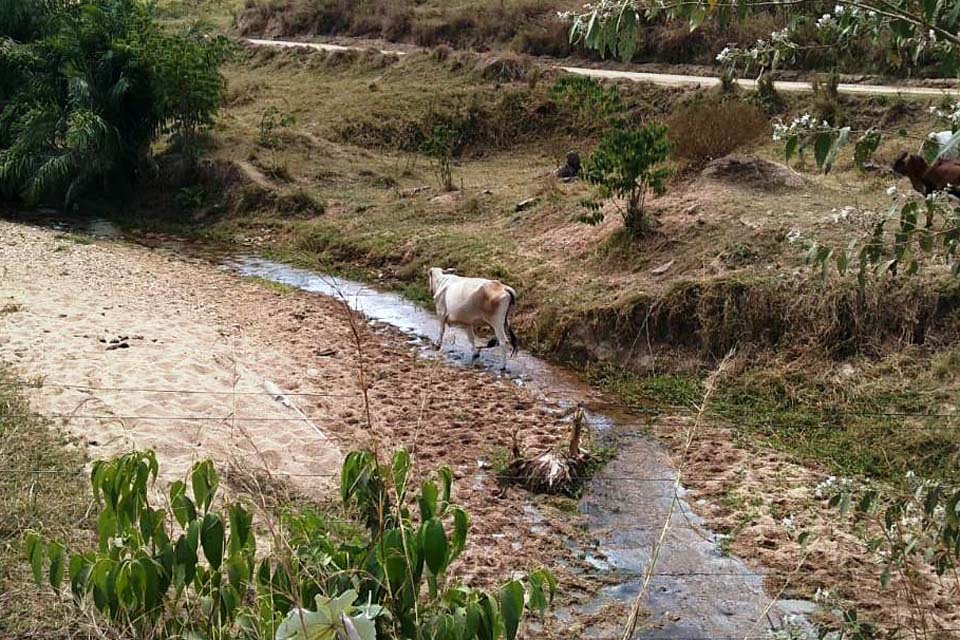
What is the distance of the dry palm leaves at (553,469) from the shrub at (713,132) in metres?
7.08

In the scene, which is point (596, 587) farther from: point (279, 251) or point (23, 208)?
point (23, 208)

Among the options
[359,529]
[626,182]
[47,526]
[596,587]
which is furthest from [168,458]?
[626,182]

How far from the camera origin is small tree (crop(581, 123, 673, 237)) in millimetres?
10820

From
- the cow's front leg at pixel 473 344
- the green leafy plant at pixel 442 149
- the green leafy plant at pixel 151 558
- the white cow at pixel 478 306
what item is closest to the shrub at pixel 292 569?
the green leafy plant at pixel 151 558

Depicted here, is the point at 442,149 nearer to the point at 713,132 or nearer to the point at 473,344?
the point at 713,132

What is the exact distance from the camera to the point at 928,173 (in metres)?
8.92

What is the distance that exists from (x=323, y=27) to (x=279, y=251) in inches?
812

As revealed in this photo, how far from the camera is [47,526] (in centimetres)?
493

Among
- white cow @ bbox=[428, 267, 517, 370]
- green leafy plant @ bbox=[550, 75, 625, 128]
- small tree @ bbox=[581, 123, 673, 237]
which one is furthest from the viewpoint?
green leafy plant @ bbox=[550, 75, 625, 128]

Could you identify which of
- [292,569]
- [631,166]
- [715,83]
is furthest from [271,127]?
[292,569]

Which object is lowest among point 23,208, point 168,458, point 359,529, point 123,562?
point 23,208

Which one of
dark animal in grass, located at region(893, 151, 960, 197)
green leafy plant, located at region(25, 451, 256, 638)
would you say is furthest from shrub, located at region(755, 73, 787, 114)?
green leafy plant, located at region(25, 451, 256, 638)

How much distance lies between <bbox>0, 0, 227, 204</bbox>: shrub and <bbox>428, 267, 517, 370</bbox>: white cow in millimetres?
8236

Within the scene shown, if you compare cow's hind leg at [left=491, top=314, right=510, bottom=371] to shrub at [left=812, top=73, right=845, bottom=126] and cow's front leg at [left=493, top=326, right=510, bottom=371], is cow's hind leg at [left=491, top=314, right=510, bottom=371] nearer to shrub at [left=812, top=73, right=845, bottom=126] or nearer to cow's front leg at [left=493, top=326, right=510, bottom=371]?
cow's front leg at [left=493, top=326, right=510, bottom=371]
